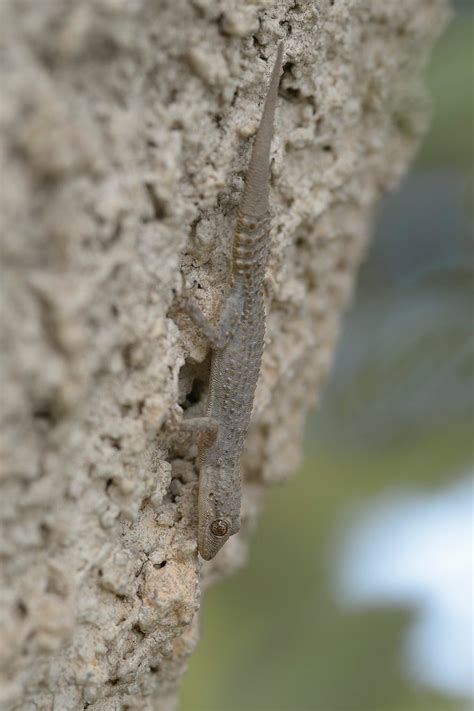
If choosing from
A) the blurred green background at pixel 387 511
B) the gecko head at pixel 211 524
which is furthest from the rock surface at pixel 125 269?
the blurred green background at pixel 387 511

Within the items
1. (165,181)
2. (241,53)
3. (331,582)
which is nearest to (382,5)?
(241,53)

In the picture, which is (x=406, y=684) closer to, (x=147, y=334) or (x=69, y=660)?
(x=69, y=660)

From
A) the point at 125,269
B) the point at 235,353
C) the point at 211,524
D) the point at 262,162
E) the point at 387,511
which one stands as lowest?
the point at 211,524

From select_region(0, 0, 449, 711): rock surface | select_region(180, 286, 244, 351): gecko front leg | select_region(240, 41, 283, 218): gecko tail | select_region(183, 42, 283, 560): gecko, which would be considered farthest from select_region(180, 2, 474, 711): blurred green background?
select_region(240, 41, 283, 218): gecko tail

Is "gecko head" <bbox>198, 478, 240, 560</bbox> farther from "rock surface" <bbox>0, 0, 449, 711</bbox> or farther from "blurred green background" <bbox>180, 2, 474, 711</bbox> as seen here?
"blurred green background" <bbox>180, 2, 474, 711</bbox>

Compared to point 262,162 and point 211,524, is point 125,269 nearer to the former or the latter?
point 262,162

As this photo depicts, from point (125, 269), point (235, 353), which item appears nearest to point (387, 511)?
point (235, 353)
